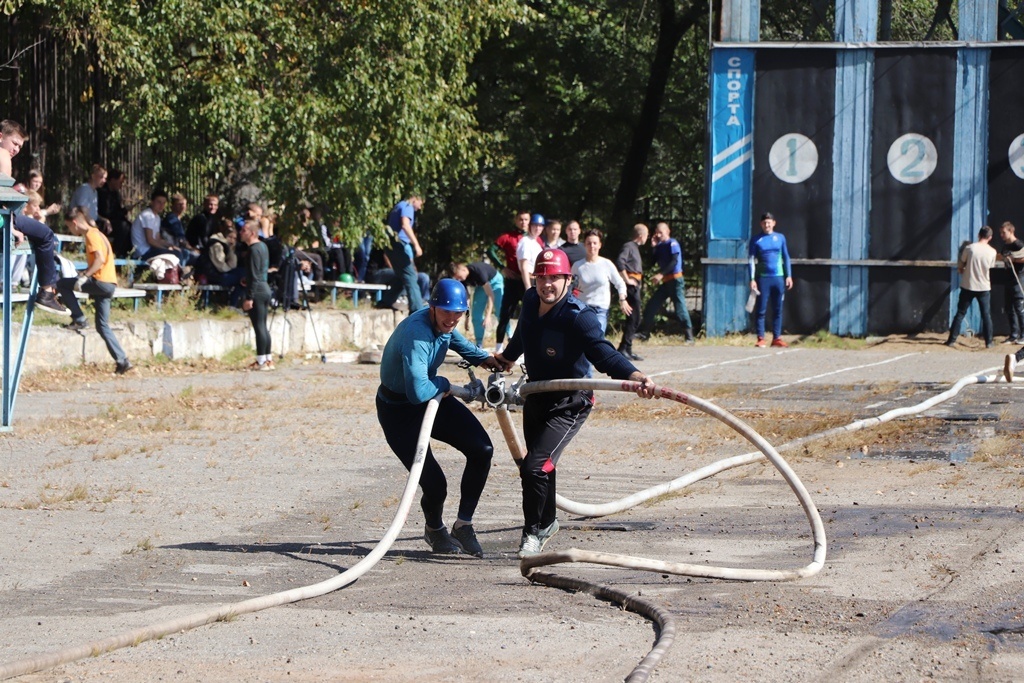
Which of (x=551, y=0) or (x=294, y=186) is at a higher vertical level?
(x=551, y=0)

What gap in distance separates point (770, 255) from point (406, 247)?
5.72 metres

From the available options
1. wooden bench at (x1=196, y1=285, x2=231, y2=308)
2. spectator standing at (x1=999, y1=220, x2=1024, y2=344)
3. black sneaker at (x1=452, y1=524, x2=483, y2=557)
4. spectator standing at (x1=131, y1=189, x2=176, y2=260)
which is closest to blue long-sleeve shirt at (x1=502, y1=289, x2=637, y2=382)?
black sneaker at (x1=452, y1=524, x2=483, y2=557)

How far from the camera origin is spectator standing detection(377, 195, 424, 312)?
20531 millimetres

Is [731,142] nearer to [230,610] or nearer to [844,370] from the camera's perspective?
[844,370]

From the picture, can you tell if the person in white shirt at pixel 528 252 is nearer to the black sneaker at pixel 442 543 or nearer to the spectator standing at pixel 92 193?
the spectator standing at pixel 92 193

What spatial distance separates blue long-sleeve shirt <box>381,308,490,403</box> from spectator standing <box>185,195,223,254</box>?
13765mm

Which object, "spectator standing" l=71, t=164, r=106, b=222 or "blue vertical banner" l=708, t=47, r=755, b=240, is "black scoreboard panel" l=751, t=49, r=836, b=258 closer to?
"blue vertical banner" l=708, t=47, r=755, b=240

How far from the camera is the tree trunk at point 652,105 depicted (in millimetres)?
30047

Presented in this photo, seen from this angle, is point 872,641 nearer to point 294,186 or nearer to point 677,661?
point 677,661

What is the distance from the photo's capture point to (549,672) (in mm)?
5734

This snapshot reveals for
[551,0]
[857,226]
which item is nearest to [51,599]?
[857,226]

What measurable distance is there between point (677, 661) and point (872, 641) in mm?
909

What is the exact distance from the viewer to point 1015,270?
22859mm

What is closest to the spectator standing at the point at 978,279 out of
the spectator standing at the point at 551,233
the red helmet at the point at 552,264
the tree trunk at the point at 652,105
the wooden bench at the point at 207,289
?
the spectator standing at the point at 551,233
